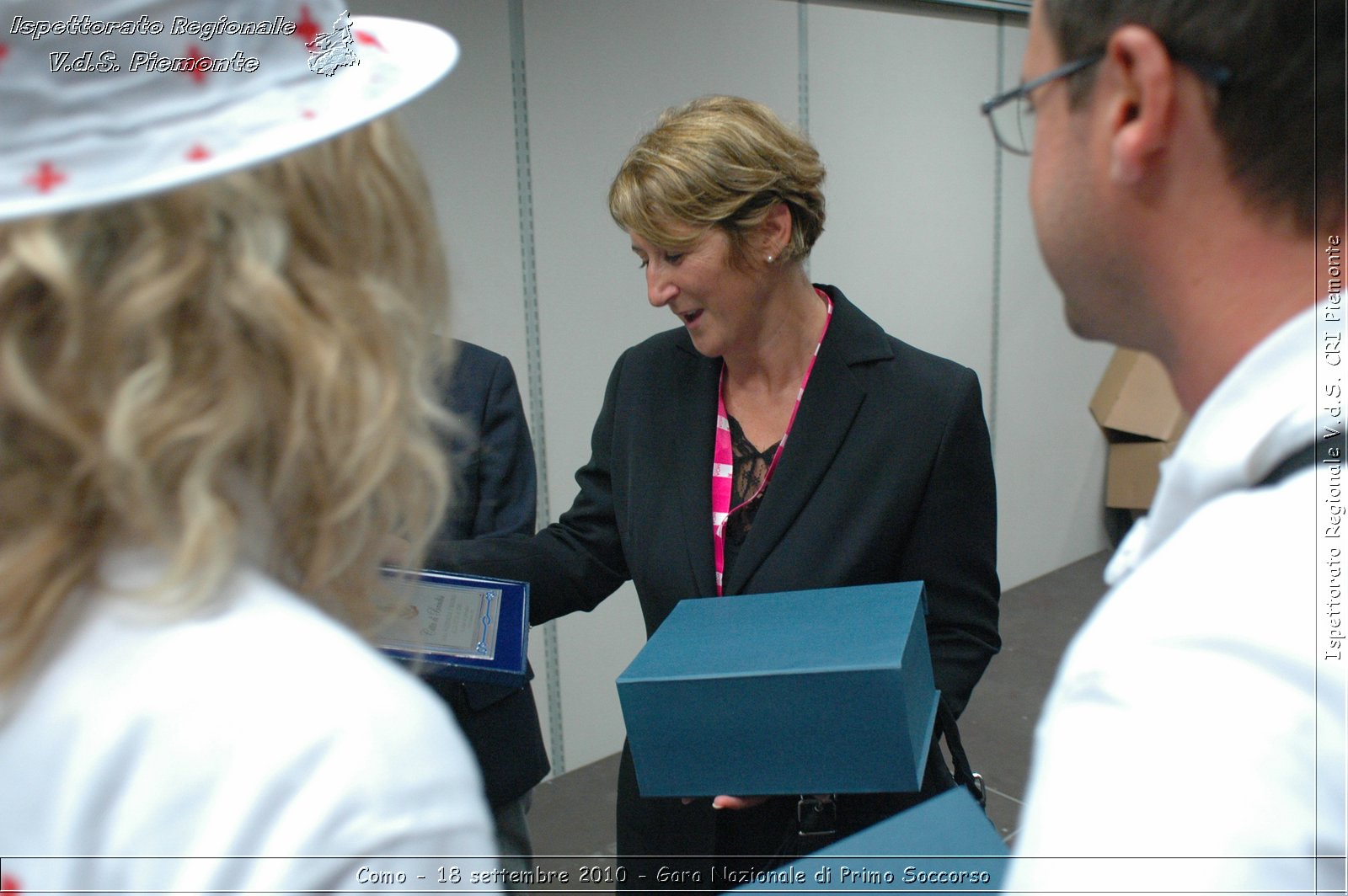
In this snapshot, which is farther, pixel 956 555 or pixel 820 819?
pixel 956 555

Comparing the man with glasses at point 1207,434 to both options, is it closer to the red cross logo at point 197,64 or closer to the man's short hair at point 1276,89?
the man's short hair at point 1276,89

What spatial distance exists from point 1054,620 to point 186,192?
428cm

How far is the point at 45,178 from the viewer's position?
0.48m

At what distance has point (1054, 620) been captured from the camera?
424cm

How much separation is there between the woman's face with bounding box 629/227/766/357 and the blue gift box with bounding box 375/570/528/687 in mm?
554

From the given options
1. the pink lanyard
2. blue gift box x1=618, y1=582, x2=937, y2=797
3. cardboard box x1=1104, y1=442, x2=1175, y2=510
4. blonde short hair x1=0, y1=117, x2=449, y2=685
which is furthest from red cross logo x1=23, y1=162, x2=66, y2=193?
cardboard box x1=1104, y1=442, x2=1175, y2=510

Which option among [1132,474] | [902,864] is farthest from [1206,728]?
[1132,474]

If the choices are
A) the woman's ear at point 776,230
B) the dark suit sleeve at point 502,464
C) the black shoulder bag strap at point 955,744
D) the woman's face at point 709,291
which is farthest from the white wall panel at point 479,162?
the black shoulder bag strap at point 955,744

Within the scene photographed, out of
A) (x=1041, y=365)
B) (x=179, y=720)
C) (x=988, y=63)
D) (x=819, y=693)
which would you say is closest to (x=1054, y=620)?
(x=1041, y=365)

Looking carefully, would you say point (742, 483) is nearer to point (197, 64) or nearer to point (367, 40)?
point (367, 40)

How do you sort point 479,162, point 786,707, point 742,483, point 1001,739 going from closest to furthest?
1. point 786,707
2. point 742,483
3. point 479,162
4. point 1001,739

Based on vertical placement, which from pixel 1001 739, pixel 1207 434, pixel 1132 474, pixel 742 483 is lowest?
pixel 1001 739

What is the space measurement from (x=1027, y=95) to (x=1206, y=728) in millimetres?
463

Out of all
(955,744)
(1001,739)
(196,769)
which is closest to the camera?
(196,769)
